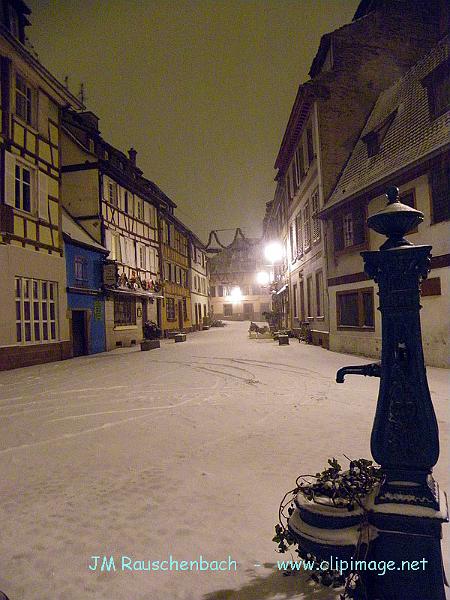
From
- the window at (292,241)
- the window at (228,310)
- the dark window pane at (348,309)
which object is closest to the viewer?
the dark window pane at (348,309)

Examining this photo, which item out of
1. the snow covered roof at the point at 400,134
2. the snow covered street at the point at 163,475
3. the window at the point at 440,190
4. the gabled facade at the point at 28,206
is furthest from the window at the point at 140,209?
the window at the point at 440,190

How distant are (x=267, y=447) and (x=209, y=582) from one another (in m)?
2.25

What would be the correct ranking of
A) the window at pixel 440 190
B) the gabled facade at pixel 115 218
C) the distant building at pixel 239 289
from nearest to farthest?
the window at pixel 440 190 < the gabled facade at pixel 115 218 < the distant building at pixel 239 289

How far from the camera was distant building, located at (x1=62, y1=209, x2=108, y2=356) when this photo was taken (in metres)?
16.0

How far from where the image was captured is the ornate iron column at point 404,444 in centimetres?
196

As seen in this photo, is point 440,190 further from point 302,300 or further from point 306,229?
point 302,300

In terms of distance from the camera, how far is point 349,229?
13.6 metres

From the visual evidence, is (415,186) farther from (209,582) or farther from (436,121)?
(209,582)

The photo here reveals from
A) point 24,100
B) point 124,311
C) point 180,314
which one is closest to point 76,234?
point 124,311

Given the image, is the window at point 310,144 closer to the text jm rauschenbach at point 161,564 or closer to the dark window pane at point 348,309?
the dark window pane at point 348,309

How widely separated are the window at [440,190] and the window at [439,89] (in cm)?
207

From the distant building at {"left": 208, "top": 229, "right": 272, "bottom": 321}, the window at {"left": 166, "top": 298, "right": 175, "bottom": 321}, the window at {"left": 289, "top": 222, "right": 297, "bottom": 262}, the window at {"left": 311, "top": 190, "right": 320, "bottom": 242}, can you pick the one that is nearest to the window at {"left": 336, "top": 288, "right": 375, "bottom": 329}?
the window at {"left": 311, "top": 190, "right": 320, "bottom": 242}

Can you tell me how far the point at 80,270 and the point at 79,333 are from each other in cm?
278

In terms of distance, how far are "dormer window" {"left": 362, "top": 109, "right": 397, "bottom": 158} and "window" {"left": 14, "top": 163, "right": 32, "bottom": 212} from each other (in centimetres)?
1193
